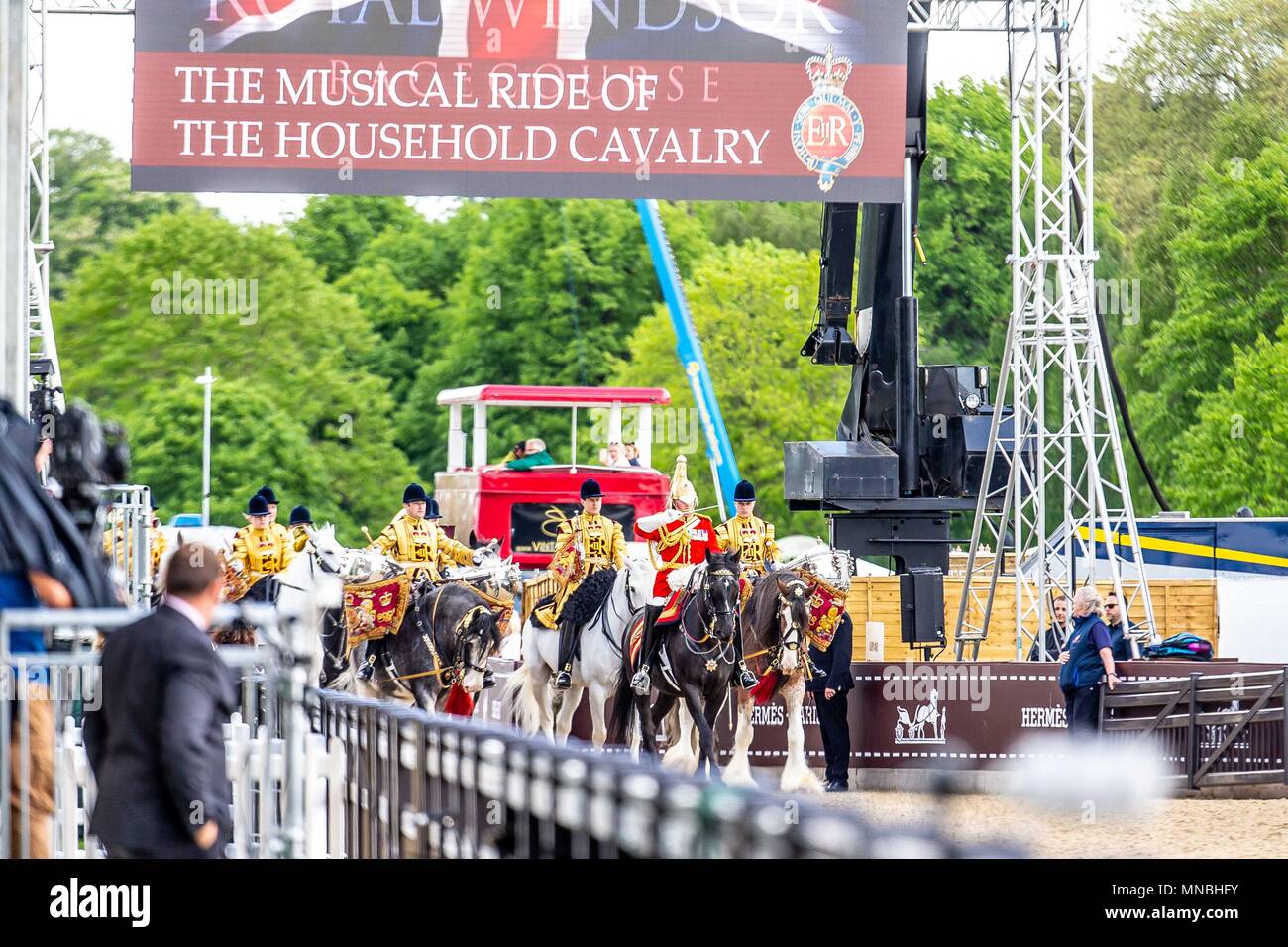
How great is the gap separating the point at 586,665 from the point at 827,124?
5562 millimetres

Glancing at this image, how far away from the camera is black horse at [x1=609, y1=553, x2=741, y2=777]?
15.7 m

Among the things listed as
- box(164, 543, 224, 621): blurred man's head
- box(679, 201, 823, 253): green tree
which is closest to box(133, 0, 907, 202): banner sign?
box(164, 543, 224, 621): blurred man's head

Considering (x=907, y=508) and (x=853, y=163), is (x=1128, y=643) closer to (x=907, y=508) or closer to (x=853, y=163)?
(x=907, y=508)

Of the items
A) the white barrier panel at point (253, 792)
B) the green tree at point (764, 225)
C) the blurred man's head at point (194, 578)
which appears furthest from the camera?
the green tree at point (764, 225)

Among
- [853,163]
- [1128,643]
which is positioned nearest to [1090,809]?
[1128,643]

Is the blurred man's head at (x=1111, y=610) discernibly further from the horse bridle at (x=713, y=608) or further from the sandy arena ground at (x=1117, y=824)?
the horse bridle at (x=713, y=608)

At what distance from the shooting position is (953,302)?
48.1 metres

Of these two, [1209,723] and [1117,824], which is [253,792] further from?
[1209,723]

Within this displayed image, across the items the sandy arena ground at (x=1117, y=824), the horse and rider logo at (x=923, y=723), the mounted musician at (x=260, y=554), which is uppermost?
the mounted musician at (x=260, y=554)

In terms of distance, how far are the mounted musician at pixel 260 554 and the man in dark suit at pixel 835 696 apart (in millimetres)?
4725

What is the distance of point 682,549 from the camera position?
17.0 m

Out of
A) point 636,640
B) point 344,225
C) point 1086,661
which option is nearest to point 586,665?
point 636,640

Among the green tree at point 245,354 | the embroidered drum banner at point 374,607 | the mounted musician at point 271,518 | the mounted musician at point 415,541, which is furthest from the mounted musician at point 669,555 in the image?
the green tree at point 245,354

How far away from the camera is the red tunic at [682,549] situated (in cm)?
1698
